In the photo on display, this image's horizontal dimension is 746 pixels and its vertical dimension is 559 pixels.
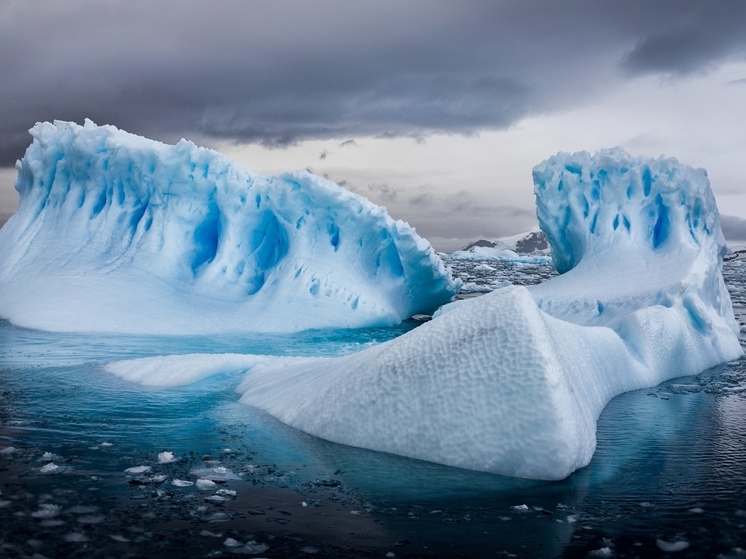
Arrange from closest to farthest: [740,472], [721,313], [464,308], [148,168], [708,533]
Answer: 1. [708,533]
2. [740,472]
3. [464,308]
4. [721,313]
5. [148,168]

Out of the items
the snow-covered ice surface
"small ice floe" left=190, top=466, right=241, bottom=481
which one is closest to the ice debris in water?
"small ice floe" left=190, top=466, right=241, bottom=481

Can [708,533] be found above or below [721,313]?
below

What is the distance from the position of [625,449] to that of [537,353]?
4.41ft

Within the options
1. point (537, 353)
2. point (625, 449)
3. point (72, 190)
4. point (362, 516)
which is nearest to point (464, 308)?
point (537, 353)

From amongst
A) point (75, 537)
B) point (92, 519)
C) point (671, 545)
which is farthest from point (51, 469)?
point (671, 545)

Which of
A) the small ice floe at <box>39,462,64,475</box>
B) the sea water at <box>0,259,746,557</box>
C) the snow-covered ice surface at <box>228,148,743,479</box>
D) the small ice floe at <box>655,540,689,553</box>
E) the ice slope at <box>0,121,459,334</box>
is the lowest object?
the small ice floe at <box>655,540,689,553</box>

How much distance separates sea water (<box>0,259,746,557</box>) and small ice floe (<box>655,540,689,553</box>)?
0.01 metres

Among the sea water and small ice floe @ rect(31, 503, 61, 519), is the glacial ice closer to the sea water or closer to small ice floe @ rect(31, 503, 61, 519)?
the sea water

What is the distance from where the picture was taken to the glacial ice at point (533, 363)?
4512 mm

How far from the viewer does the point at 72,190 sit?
13695mm

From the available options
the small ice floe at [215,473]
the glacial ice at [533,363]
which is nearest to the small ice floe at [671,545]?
the glacial ice at [533,363]

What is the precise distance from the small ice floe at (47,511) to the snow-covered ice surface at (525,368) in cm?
213

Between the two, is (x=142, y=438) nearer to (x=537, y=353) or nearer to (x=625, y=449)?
(x=537, y=353)

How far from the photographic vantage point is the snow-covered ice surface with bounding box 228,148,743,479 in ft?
14.8
